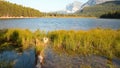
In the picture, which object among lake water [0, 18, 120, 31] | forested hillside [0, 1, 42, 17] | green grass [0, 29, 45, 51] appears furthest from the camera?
forested hillside [0, 1, 42, 17]

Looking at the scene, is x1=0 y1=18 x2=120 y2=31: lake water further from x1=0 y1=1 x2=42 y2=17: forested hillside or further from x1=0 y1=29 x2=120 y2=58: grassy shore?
x1=0 y1=1 x2=42 y2=17: forested hillside

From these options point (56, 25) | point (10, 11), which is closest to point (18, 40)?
point (56, 25)

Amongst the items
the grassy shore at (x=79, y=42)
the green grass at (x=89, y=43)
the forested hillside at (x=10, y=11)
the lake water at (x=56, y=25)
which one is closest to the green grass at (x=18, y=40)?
the grassy shore at (x=79, y=42)

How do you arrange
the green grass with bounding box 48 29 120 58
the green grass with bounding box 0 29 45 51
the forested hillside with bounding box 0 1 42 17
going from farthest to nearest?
the forested hillside with bounding box 0 1 42 17 → the green grass with bounding box 0 29 45 51 → the green grass with bounding box 48 29 120 58

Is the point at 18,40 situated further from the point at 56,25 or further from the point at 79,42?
the point at 56,25

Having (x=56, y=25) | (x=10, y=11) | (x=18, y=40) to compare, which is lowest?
(x=56, y=25)

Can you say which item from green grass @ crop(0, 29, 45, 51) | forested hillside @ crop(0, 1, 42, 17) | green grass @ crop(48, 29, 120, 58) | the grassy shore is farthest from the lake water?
forested hillside @ crop(0, 1, 42, 17)

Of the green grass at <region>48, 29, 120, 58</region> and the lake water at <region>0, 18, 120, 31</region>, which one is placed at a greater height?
the green grass at <region>48, 29, 120, 58</region>

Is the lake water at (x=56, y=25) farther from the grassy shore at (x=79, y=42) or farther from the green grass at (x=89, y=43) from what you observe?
the green grass at (x=89, y=43)

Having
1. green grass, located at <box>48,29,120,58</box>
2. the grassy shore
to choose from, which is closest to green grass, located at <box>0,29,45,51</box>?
the grassy shore

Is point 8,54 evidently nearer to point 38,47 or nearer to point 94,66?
point 38,47

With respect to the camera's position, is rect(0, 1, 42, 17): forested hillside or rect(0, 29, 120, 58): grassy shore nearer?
rect(0, 29, 120, 58): grassy shore

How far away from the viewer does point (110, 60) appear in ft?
45.4

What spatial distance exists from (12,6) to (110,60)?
548ft
